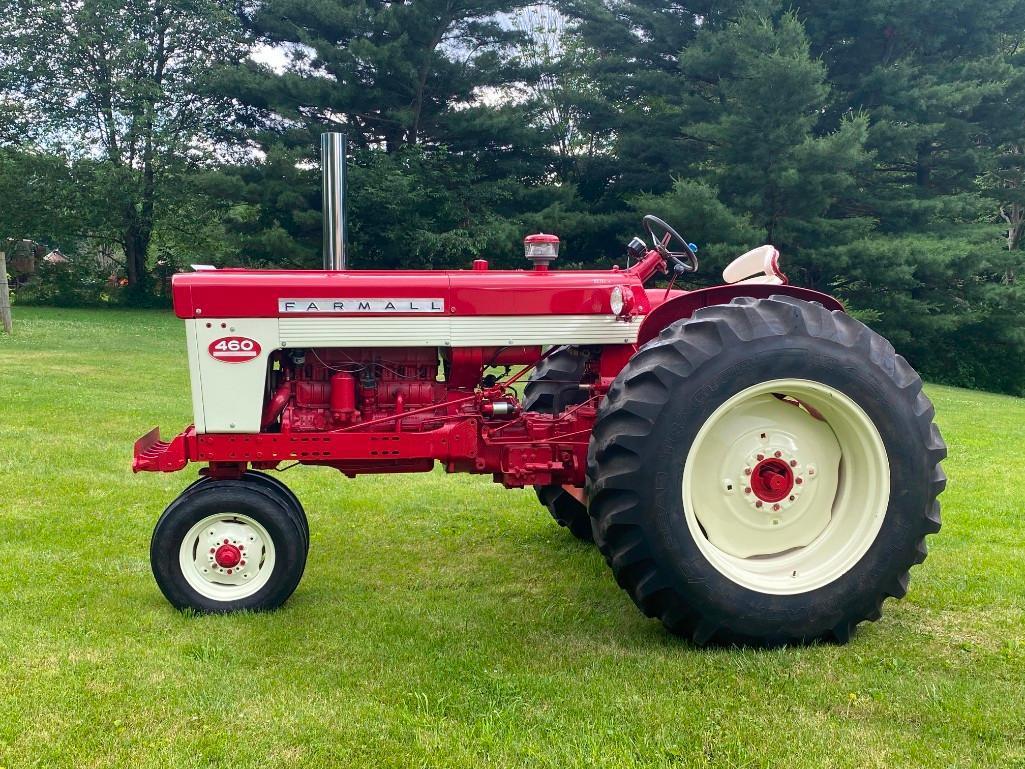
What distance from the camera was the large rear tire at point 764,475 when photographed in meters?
3.05

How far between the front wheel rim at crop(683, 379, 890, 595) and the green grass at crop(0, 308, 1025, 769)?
1.18ft

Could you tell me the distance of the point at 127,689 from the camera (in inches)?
112

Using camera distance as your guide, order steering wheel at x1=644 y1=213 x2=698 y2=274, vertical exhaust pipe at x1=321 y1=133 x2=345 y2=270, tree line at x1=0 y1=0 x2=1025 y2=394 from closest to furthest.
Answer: vertical exhaust pipe at x1=321 y1=133 x2=345 y2=270 → steering wheel at x1=644 y1=213 x2=698 y2=274 → tree line at x1=0 y1=0 x2=1025 y2=394

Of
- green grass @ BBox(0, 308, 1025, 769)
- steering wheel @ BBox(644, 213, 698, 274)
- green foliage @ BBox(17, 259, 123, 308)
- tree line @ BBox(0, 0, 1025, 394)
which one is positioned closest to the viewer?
green grass @ BBox(0, 308, 1025, 769)

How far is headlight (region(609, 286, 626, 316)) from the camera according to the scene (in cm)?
371

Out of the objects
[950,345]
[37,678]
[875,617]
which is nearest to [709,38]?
[950,345]

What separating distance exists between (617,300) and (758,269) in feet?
2.75

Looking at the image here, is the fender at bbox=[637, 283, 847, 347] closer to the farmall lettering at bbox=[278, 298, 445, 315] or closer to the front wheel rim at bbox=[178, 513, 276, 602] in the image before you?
the farmall lettering at bbox=[278, 298, 445, 315]

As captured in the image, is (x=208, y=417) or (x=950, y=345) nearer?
(x=208, y=417)

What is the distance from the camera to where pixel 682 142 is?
780 inches

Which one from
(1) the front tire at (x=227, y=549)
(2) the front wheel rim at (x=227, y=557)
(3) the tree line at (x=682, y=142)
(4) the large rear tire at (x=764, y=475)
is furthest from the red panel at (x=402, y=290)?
(3) the tree line at (x=682, y=142)

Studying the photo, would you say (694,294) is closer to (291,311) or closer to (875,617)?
(875,617)

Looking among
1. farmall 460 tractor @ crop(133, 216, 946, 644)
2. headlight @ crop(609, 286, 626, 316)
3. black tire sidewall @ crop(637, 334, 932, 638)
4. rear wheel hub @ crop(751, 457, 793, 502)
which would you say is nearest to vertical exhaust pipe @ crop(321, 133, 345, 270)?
farmall 460 tractor @ crop(133, 216, 946, 644)

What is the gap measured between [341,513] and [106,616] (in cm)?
196
